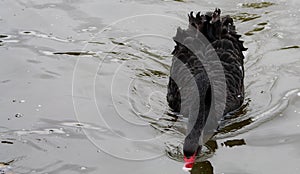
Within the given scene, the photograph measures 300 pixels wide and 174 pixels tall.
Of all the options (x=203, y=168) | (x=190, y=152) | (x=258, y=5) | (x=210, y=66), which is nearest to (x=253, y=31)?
(x=258, y=5)

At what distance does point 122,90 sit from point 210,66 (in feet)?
4.16

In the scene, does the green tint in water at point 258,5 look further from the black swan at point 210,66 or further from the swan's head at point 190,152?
the swan's head at point 190,152

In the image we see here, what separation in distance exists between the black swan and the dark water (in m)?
0.21

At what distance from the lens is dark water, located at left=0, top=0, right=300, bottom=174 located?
598 cm

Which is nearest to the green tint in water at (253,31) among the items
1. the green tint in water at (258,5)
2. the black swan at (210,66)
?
the green tint in water at (258,5)

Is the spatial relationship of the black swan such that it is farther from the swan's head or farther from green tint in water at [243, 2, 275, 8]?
green tint in water at [243, 2, 275, 8]

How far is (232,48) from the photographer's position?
717cm

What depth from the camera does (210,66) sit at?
22.1 ft

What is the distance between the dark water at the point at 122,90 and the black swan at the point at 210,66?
213 millimetres

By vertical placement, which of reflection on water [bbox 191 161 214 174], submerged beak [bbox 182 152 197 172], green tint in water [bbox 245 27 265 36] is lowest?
reflection on water [bbox 191 161 214 174]

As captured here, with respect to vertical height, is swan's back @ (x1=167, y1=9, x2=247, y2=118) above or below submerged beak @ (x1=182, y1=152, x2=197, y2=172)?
above

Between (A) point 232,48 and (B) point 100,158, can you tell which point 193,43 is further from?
(B) point 100,158

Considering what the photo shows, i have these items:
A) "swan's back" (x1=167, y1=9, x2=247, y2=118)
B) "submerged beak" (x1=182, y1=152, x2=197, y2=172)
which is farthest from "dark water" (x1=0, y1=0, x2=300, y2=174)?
"submerged beak" (x1=182, y1=152, x2=197, y2=172)

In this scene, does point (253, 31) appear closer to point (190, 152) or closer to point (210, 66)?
point (210, 66)
